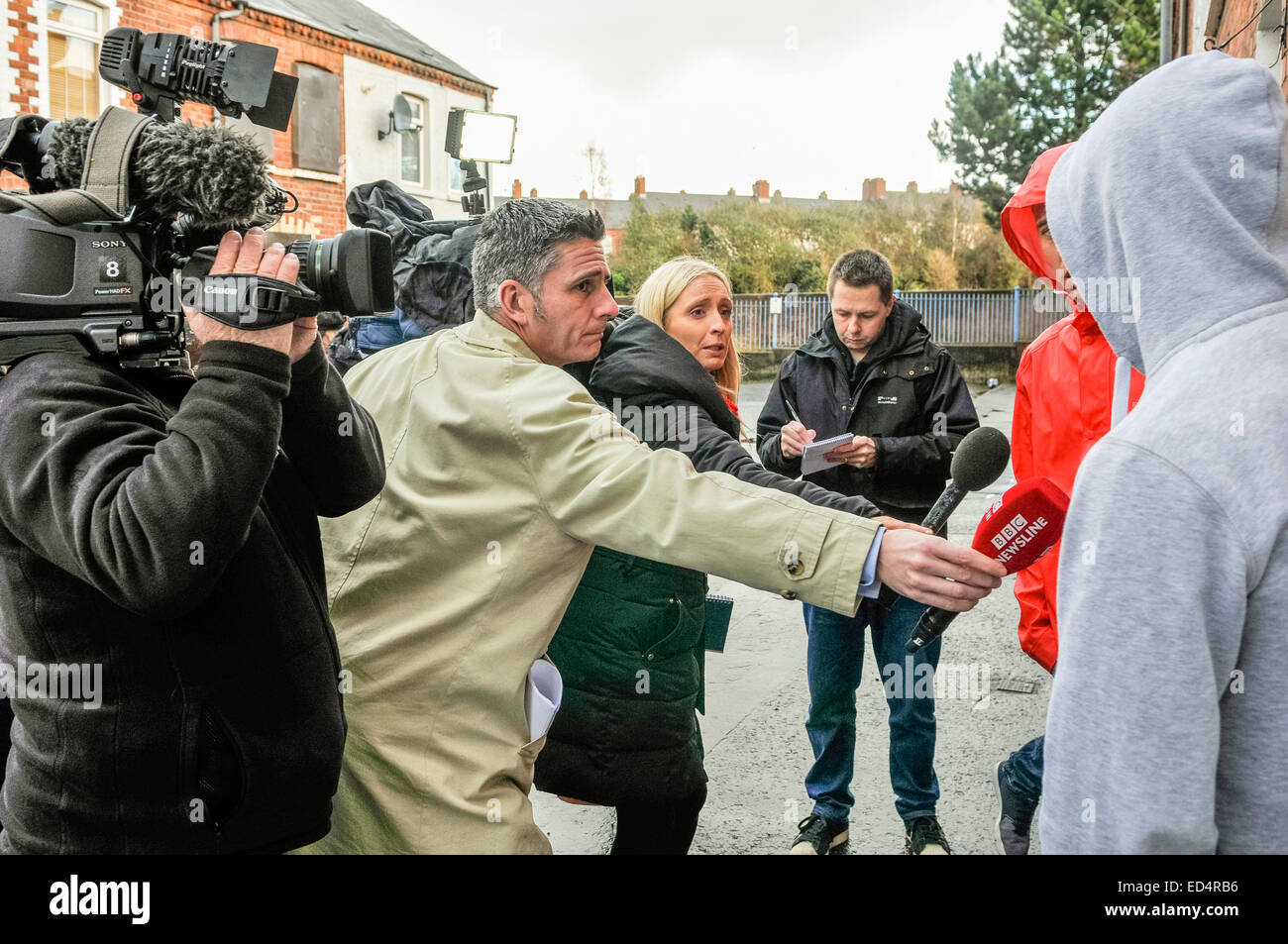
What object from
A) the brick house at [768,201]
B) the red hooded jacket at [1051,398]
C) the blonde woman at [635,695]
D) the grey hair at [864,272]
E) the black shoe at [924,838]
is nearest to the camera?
the blonde woman at [635,695]

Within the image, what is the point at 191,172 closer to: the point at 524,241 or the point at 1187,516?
the point at 524,241

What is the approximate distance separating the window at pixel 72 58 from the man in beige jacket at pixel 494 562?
630 inches

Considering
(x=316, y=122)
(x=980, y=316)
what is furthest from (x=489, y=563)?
(x=980, y=316)

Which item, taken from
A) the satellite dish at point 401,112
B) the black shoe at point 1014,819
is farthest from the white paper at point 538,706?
the satellite dish at point 401,112

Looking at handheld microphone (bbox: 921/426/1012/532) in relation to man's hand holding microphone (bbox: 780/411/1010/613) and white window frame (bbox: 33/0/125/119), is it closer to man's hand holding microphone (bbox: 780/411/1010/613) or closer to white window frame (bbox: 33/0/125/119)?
man's hand holding microphone (bbox: 780/411/1010/613)

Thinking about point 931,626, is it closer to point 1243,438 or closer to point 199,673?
point 1243,438

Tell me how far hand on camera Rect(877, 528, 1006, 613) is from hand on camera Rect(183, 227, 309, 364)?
106 cm

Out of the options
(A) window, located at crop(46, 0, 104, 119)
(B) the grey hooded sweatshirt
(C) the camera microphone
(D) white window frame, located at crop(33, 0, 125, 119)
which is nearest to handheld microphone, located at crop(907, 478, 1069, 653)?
(B) the grey hooded sweatshirt

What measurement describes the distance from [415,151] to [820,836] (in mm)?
23437

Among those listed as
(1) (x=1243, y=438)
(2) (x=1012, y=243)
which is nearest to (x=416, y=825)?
(1) (x=1243, y=438)

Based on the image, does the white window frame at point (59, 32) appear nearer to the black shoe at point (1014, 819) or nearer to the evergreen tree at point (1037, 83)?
the black shoe at point (1014, 819)

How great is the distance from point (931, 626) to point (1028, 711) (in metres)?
3.54

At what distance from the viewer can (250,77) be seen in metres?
1.98

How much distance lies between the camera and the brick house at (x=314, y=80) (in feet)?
49.4
